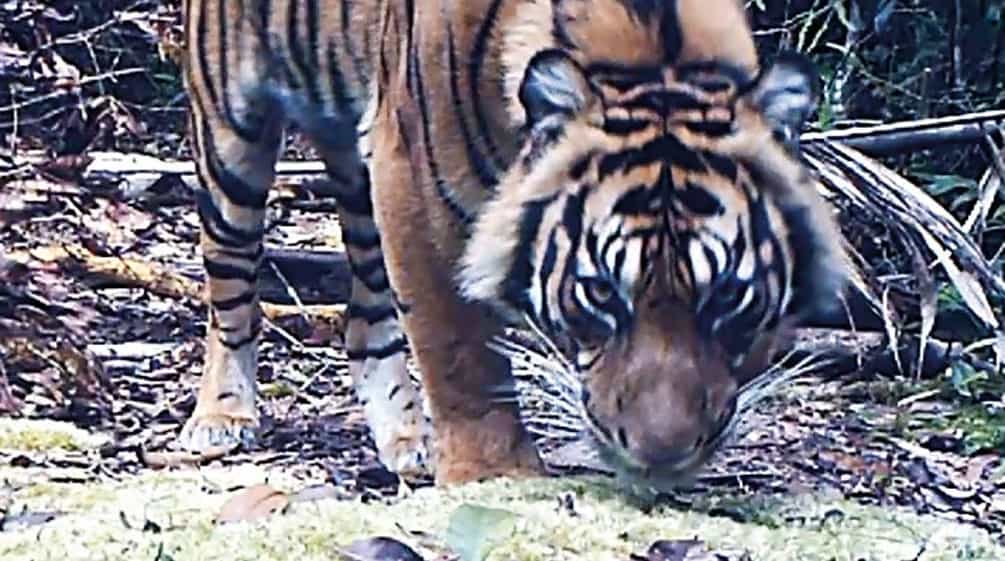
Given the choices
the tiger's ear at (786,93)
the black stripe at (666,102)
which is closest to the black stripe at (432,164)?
the black stripe at (666,102)

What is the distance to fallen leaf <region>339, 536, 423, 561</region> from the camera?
3139 millimetres

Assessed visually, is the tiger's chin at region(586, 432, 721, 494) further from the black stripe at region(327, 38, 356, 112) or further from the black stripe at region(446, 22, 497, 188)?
the black stripe at region(327, 38, 356, 112)

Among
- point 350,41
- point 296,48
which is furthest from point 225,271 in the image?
point 350,41

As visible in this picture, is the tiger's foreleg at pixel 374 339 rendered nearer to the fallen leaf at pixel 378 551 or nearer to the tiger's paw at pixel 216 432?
the tiger's paw at pixel 216 432

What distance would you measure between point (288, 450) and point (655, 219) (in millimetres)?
1841

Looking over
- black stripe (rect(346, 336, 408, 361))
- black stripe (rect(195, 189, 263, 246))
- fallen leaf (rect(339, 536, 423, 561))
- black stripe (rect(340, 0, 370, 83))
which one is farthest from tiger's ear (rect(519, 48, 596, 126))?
black stripe (rect(195, 189, 263, 246))

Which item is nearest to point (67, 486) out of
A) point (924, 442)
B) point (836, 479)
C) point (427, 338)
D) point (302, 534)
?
point (427, 338)

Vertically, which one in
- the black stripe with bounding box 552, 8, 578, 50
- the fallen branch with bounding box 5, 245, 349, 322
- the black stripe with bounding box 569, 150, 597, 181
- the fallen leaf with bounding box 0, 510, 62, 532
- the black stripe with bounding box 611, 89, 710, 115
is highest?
the black stripe with bounding box 552, 8, 578, 50

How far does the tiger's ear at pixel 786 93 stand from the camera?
376cm

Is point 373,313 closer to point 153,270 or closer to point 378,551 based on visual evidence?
point 153,270

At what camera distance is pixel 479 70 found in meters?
4.09

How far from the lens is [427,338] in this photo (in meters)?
4.19

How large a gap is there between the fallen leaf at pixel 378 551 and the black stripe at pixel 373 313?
2.41 m

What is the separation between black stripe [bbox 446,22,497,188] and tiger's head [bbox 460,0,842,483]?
10 cm
